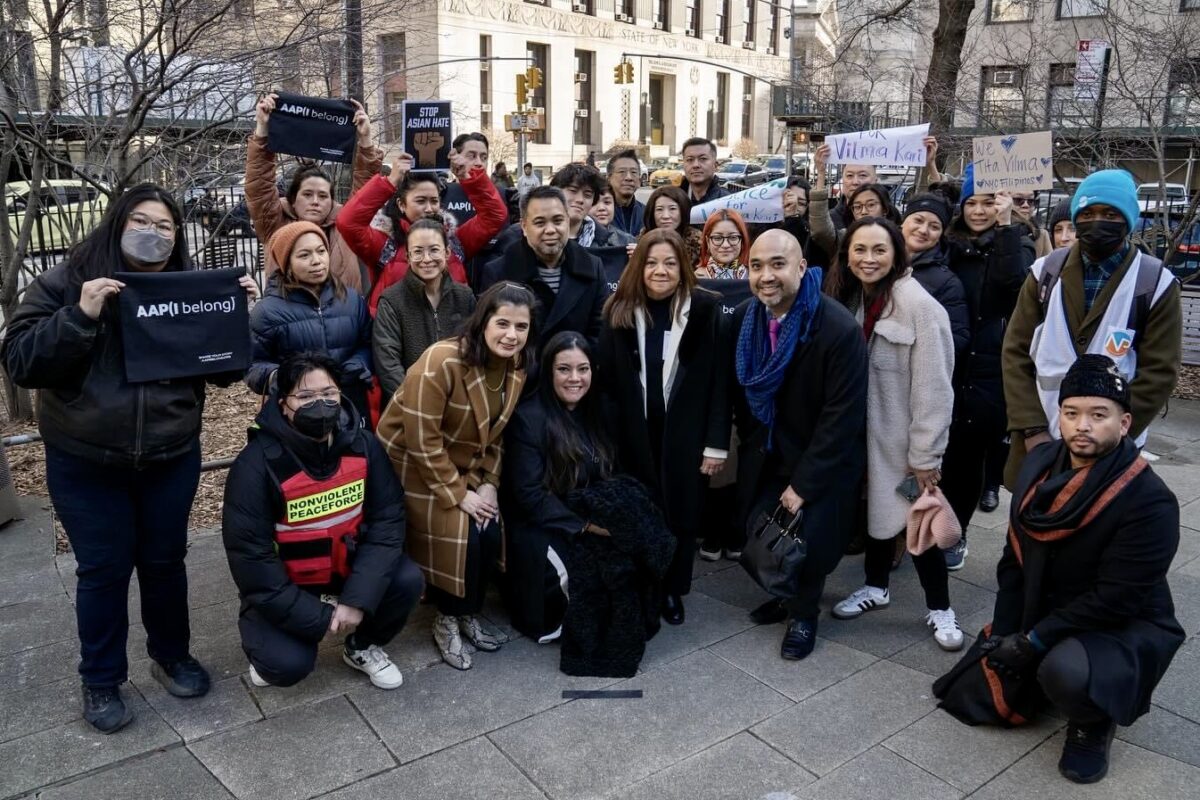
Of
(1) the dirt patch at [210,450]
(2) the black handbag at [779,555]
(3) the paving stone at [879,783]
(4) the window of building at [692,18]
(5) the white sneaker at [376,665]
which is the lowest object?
(3) the paving stone at [879,783]

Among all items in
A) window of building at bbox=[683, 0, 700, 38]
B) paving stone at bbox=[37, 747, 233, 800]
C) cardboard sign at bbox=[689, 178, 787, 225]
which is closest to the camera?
paving stone at bbox=[37, 747, 233, 800]

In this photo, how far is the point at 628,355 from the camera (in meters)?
4.38

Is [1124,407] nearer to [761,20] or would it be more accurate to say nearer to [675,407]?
[675,407]

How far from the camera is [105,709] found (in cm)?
349

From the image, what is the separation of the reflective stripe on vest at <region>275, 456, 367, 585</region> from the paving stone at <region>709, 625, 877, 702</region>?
5.52 ft

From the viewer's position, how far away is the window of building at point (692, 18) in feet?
196

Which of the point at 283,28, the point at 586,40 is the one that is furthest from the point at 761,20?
the point at 283,28

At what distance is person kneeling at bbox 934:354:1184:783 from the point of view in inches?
126

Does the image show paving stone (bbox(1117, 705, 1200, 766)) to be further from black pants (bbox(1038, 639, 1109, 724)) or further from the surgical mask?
the surgical mask

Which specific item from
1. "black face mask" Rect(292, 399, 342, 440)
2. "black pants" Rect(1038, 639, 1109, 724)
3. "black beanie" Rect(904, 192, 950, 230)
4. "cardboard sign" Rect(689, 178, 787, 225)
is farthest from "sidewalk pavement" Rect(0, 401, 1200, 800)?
"cardboard sign" Rect(689, 178, 787, 225)

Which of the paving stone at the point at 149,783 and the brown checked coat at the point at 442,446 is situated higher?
the brown checked coat at the point at 442,446

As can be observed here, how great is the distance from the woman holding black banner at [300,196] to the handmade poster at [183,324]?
4.52ft

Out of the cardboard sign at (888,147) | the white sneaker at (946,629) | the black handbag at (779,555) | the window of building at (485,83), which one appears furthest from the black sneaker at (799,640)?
the window of building at (485,83)

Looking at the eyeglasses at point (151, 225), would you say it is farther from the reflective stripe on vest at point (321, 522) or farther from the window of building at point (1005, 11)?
the window of building at point (1005, 11)
